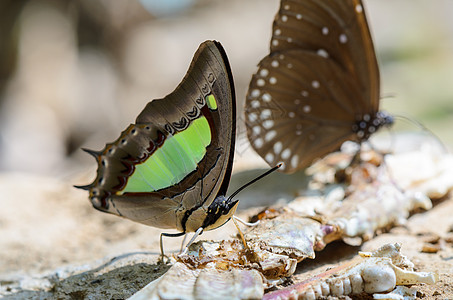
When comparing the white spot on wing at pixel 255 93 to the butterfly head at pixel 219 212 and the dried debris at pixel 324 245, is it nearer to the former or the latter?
the dried debris at pixel 324 245

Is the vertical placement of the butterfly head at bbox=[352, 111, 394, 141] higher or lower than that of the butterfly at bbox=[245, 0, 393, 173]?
lower

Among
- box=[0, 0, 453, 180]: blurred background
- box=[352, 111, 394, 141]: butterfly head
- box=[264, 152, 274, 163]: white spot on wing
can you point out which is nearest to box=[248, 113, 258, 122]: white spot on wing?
box=[264, 152, 274, 163]: white spot on wing

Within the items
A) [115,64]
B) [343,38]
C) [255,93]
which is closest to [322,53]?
[343,38]

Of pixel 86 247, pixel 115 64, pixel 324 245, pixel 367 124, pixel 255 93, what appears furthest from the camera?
Result: pixel 115 64

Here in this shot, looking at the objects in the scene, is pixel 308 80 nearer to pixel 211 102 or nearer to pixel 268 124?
pixel 268 124

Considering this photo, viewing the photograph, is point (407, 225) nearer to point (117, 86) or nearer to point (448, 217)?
point (448, 217)

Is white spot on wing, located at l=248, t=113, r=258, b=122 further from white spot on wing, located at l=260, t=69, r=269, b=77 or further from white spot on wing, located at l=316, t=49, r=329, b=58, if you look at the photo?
white spot on wing, located at l=316, t=49, r=329, b=58

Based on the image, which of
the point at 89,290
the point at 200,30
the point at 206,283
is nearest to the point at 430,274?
the point at 206,283
